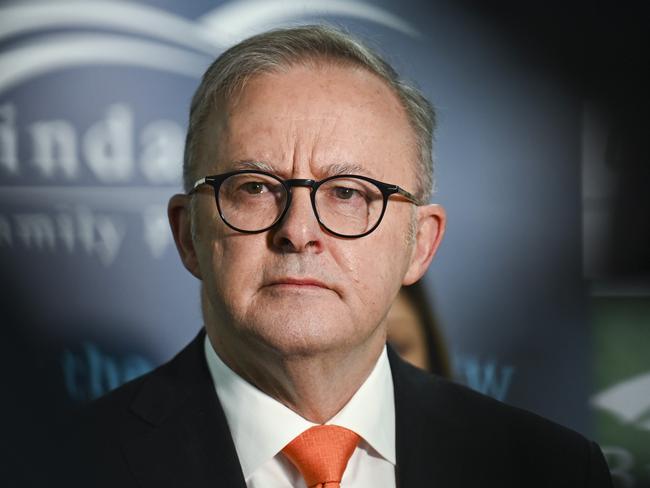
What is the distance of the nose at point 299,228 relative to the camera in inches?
57.9

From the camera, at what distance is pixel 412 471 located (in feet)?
5.43

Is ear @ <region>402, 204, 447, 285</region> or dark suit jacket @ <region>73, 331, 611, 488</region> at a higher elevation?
ear @ <region>402, 204, 447, 285</region>

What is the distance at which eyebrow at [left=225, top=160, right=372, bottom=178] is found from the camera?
153 cm

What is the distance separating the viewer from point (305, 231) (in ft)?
4.85

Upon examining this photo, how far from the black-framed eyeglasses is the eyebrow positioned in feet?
0.05

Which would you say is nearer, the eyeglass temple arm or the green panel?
the eyeglass temple arm

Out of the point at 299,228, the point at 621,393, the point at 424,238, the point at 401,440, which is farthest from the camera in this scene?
the point at 621,393

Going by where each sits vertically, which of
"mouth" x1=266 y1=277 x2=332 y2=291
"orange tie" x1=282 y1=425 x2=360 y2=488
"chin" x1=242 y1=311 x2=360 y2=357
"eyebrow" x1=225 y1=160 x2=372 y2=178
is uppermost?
"eyebrow" x1=225 y1=160 x2=372 y2=178

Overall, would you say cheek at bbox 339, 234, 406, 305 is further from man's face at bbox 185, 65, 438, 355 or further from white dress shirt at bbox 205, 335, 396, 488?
white dress shirt at bbox 205, 335, 396, 488

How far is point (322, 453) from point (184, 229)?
527 millimetres

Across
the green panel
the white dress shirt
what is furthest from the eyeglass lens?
the green panel

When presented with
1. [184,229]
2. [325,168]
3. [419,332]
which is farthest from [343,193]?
[419,332]

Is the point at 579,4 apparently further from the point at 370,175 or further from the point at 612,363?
the point at 370,175

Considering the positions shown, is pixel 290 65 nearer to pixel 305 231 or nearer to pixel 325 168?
pixel 325 168
